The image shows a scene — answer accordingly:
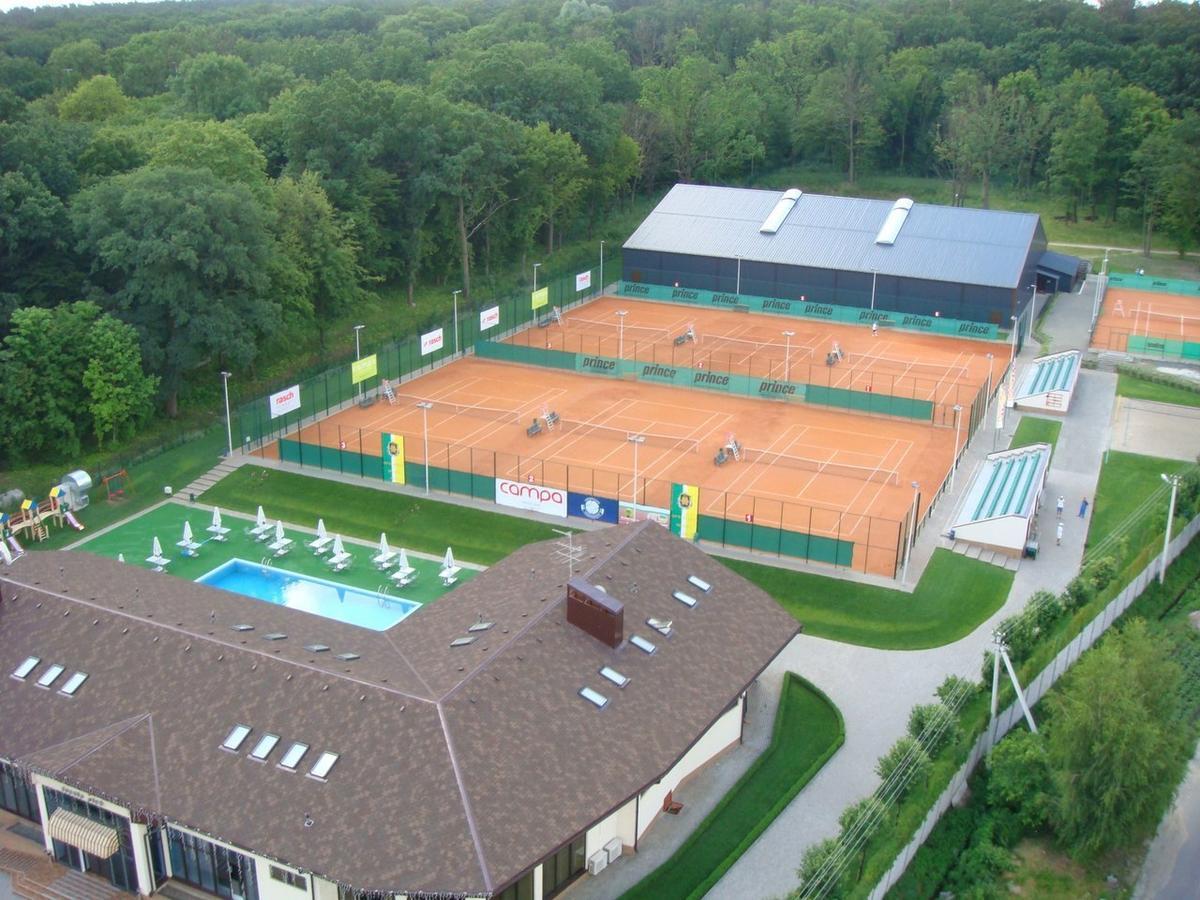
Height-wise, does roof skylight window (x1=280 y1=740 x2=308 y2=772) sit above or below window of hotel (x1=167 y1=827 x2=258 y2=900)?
above

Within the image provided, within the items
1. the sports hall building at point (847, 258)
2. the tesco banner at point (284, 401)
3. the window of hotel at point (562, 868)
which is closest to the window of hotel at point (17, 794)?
the window of hotel at point (562, 868)

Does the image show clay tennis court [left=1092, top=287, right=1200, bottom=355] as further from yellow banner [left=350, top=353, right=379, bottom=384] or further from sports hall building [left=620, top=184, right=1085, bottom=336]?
yellow banner [left=350, top=353, right=379, bottom=384]

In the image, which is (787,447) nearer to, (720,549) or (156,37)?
(720,549)

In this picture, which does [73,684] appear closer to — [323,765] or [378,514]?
[323,765]

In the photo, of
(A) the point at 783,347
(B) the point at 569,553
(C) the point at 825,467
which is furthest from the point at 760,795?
(A) the point at 783,347

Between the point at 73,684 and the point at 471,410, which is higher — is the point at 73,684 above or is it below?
above

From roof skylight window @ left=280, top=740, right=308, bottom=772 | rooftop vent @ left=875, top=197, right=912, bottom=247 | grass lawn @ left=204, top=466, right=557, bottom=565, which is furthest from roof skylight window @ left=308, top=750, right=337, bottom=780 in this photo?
rooftop vent @ left=875, top=197, right=912, bottom=247

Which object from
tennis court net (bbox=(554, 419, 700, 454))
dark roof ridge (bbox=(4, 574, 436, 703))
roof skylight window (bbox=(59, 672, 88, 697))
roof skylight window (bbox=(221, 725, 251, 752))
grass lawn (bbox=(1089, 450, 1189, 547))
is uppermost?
dark roof ridge (bbox=(4, 574, 436, 703))
